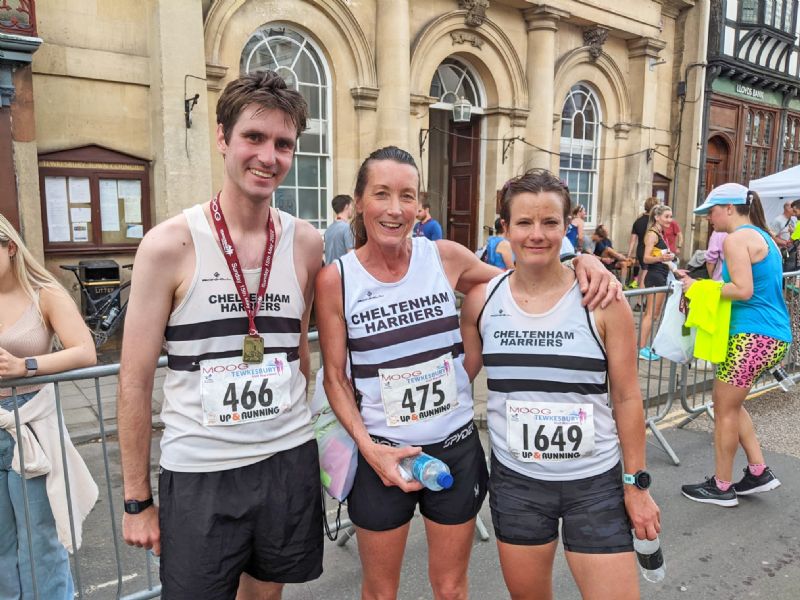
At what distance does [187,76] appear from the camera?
8.56 meters

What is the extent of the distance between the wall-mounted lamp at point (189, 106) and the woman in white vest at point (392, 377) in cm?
717

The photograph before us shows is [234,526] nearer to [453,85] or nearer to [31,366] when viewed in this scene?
[31,366]

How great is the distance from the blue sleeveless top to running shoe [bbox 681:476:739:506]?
1.01 metres

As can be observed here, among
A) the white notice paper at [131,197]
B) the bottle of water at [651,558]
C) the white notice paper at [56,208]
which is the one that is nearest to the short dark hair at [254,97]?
the bottle of water at [651,558]

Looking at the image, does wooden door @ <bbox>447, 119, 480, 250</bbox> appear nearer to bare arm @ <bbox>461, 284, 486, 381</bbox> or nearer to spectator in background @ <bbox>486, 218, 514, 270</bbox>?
spectator in background @ <bbox>486, 218, 514, 270</bbox>

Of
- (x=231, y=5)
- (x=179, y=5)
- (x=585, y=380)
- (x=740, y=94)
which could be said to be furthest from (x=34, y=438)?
(x=740, y=94)

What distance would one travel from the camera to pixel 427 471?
82.3 inches

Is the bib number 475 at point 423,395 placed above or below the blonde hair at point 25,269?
below

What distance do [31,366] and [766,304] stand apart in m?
4.03

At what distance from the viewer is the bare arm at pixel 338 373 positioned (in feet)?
7.10

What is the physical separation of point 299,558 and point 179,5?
8.25 metres

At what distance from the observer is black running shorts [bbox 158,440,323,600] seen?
1.96 metres

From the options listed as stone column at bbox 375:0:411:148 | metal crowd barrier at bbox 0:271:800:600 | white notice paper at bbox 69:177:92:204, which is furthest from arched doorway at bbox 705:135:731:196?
white notice paper at bbox 69:177:92:204

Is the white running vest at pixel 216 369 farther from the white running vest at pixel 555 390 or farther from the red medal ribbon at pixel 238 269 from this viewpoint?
the white running vest at pixel 555 390
